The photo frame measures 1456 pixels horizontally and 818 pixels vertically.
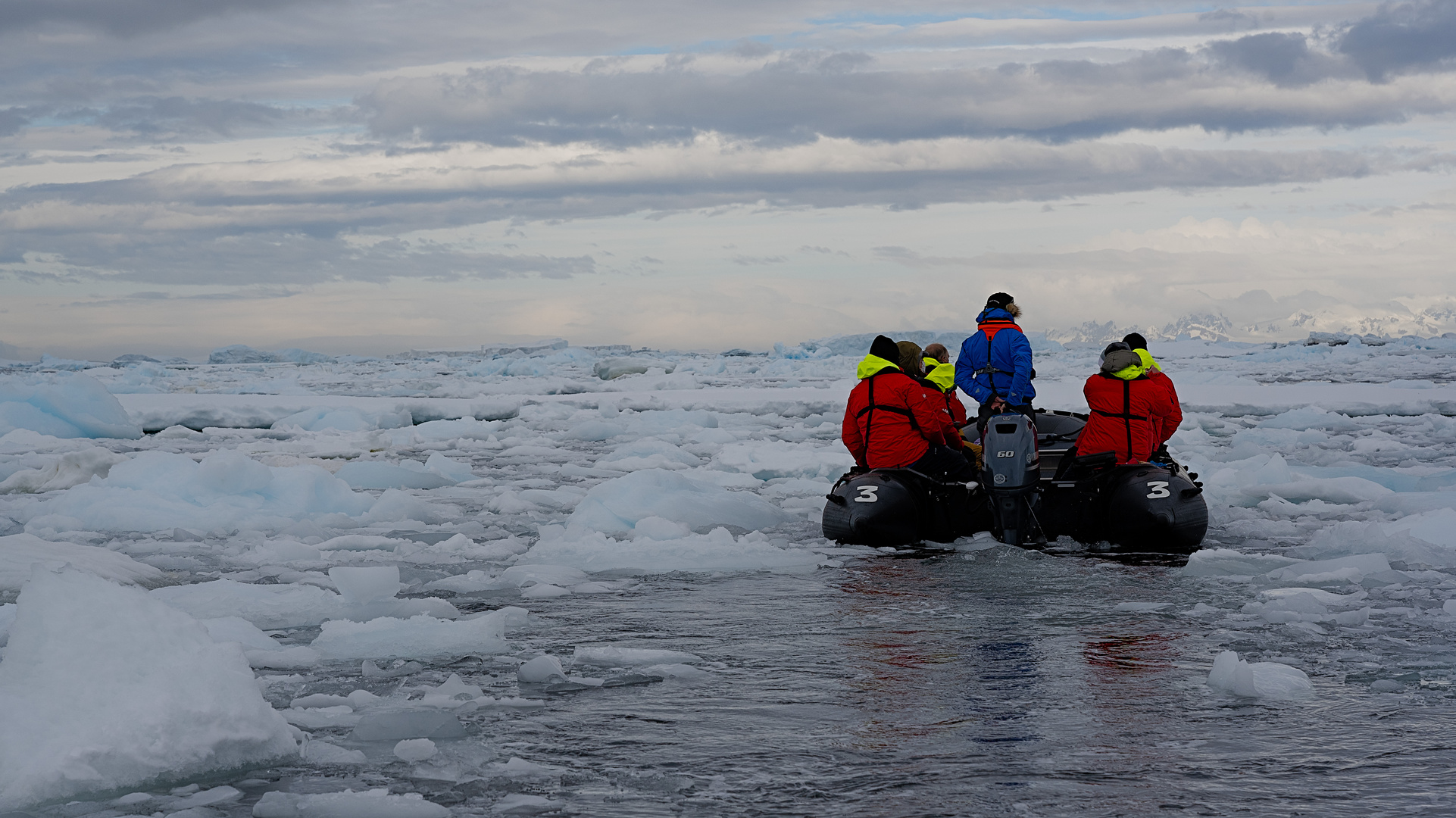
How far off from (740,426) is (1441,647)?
15.6m

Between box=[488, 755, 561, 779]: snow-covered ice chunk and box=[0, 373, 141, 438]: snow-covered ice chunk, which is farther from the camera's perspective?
box=[0, 373, 141, 438]: snow-covered ice chunk

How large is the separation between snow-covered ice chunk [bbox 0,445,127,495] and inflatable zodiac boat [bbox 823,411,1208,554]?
8.23 m

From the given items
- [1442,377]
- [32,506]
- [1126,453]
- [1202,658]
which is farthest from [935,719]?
[1442,377]

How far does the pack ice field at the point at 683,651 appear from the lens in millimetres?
3629

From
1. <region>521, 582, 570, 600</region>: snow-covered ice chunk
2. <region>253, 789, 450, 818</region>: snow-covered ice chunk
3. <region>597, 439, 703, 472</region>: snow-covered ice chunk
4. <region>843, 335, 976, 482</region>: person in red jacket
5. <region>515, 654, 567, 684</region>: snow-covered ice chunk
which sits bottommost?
<region>597, 439, 703, 472</region>: snow-covered ice chunk

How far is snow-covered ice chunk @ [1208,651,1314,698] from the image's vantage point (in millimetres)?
4641

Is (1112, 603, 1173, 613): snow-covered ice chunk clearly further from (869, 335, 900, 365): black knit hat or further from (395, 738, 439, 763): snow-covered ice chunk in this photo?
(395, 738, 439, 763): snow-covered ice chunk

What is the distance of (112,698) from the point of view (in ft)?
12.2

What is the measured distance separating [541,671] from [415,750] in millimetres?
1111

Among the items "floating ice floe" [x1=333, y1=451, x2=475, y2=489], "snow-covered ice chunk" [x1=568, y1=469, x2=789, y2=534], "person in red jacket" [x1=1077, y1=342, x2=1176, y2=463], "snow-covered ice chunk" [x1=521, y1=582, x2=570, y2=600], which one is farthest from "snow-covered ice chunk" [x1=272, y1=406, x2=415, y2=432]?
"person in red jacket" [x1=1077, y1=342, x2=1176, y2=463]

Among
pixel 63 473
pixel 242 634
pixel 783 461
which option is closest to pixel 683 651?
pixel 242 634

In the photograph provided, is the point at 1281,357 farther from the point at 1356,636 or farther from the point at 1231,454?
the point at 1356,636

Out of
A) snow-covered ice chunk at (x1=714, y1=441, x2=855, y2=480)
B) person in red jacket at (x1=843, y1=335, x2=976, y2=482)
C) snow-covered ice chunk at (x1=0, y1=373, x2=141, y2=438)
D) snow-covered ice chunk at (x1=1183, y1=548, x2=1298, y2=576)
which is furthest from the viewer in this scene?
snow-covered ice chunk at (x1=0, y1=373, x2=141, y2=438)

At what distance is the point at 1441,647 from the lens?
5414 millimetres
